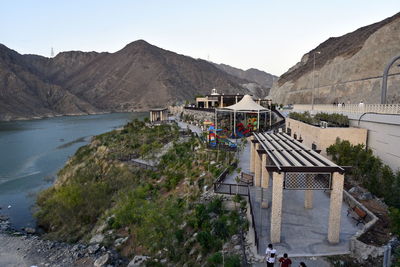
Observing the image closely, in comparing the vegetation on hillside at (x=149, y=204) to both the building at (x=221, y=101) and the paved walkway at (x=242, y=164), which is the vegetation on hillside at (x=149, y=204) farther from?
the building at (x=221, y=101)

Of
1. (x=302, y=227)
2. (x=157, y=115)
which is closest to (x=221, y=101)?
(x=157, y=115)

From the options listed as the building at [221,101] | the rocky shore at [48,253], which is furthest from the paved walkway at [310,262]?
the building at [221,101]

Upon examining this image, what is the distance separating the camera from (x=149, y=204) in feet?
41.4

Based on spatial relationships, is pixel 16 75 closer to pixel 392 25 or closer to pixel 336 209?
pixel 392 25

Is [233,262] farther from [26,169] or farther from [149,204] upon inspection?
[26,169]

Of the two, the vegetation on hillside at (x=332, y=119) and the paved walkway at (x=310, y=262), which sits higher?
the vegetation on hillside at (x=332, y=119)

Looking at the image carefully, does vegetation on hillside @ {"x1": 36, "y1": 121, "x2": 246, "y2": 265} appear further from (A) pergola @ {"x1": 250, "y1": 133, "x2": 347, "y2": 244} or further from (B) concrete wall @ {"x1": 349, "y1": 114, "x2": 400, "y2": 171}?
(B) concrete wall @ {"x1": 349, "y1": 114, "x2": 400, "y2": 171}

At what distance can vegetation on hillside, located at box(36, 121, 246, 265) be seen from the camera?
941 cm

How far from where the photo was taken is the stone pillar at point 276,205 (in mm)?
7258

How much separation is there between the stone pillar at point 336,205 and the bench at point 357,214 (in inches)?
60.1

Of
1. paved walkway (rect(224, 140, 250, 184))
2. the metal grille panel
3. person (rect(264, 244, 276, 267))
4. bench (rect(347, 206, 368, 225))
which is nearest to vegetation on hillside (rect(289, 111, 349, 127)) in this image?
paved walkway (rect(224, 140, 250, 184))

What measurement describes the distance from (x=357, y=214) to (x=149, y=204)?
831 cm

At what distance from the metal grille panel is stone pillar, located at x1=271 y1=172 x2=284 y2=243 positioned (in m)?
0.26

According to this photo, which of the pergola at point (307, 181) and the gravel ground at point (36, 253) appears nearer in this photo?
the pergola at point (307, 181)
